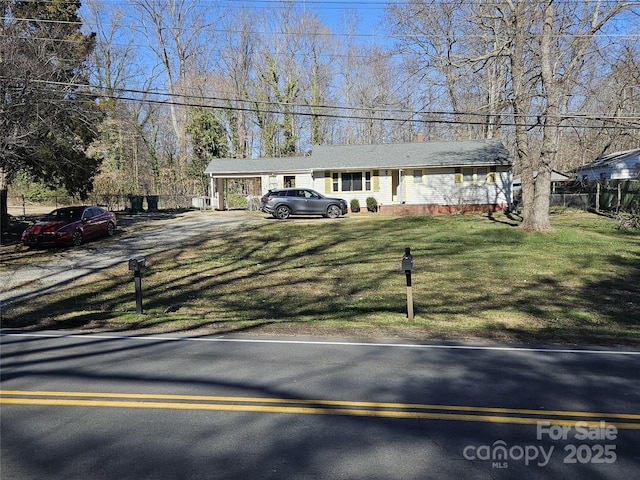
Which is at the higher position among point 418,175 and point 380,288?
point 418,175

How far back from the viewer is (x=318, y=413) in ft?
17.3

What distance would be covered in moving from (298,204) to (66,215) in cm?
1222

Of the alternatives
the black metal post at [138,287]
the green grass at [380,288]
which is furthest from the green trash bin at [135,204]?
the black metal post at [138,287]

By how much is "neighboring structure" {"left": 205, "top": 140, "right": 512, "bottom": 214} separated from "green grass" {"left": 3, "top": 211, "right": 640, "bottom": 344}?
9519 millimetres

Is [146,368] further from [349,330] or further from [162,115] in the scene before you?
[162,115]

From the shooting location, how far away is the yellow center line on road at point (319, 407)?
518 cm

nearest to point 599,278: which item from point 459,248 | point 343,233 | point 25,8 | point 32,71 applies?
point 459,248

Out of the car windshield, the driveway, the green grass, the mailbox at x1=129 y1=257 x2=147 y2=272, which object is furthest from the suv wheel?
the mailbox at x1=129 y1=257 x2=147 y2=272

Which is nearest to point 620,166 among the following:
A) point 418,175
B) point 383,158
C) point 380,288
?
point 418,175

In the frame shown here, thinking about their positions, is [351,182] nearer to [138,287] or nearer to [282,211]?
[282,211]

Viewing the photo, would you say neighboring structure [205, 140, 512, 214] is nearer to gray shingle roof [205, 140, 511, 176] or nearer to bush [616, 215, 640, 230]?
gray shingle roof [205, 140, 511, 176]

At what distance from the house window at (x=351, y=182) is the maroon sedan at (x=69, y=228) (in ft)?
52.6

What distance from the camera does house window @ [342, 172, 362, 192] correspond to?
34531mm

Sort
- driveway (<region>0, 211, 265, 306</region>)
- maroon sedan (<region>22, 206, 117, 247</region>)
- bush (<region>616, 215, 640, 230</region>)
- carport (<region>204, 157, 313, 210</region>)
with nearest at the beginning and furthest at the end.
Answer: driveway (<region>0, 211, 265, 306</region>) < maroon sedan (<region>22, 206, 117, 247</region>) < bush (<region>616, 215, 640, 230</region>) < carport (<region>204, 157, 313, 210</region>)
